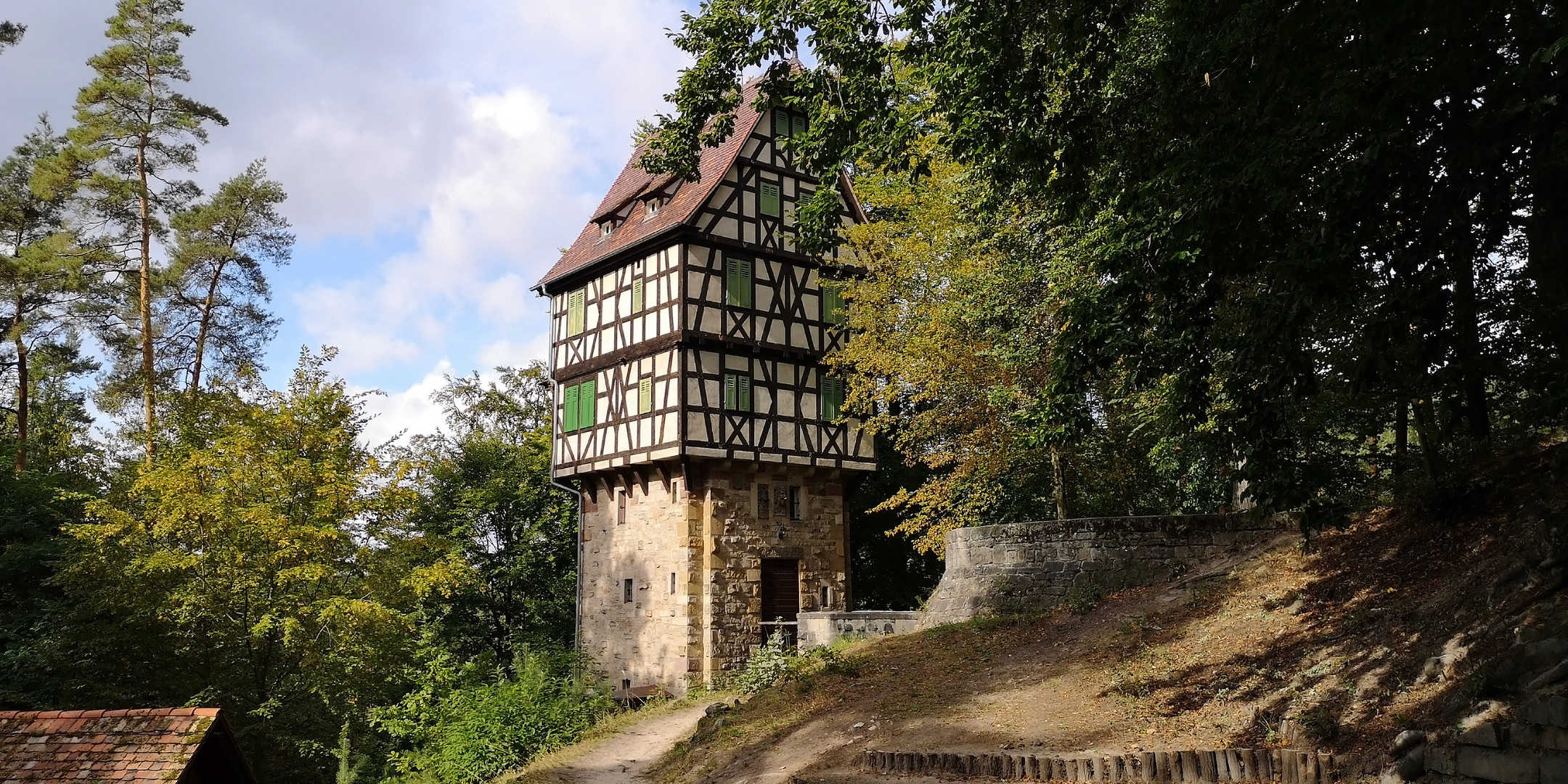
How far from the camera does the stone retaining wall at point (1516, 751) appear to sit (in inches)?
213

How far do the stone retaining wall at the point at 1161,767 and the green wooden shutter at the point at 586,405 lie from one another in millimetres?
15921

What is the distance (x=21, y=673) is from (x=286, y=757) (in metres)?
4.72

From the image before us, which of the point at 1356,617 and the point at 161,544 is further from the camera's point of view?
the point at 161,544

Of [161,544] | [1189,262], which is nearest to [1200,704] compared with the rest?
[1189,262]

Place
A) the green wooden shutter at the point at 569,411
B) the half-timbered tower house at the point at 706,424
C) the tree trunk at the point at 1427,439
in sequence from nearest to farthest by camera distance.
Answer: the tree trunk at the point at 1427,439 < the half-timbered tower house at the point at 706,424 < the green wooden shutter at the point at 569,411

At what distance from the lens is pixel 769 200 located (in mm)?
23016

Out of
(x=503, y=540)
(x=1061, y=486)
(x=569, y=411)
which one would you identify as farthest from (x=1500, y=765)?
(x=503, y=540)

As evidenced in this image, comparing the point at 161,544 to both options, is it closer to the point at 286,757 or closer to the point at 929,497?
the point at 286,757

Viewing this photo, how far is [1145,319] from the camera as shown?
7.78m

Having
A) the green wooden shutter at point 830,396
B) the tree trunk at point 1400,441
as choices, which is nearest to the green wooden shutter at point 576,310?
the green wooden shutter at point 830,396

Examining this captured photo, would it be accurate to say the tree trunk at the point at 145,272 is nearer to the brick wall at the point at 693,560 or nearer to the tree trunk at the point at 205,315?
the tree trunk at the point at 205,315

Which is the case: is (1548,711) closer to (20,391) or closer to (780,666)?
(780,666)

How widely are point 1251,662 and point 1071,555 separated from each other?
5.78m

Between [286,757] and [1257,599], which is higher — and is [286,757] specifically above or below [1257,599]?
below
